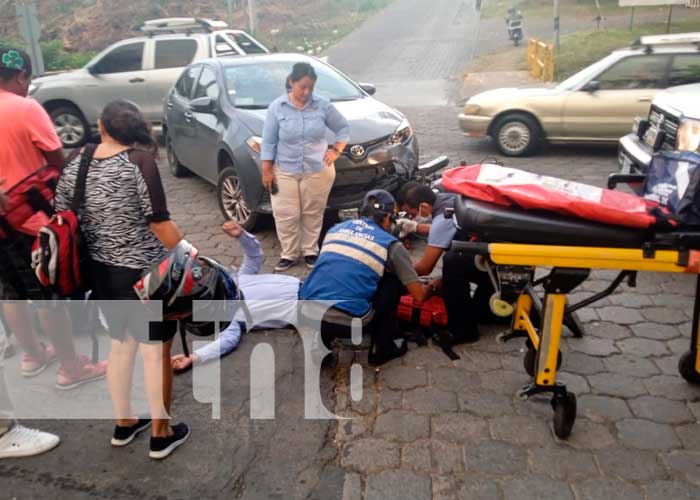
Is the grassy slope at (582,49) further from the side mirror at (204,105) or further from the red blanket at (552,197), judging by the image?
the red blanket at (552,197)

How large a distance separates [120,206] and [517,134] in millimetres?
7175

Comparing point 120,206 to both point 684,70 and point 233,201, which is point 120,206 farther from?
point 684,70

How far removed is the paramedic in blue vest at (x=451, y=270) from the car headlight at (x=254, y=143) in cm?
201

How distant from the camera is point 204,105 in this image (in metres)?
6.81

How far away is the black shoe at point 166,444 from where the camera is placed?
3.31 m

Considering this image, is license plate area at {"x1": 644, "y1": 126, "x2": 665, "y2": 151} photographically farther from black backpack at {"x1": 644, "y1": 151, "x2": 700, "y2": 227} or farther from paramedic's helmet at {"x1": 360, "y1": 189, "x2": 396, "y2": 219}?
paramedic's helmet at {"x1": 360, "y1": 189, "x2": 396, "y2": 219}

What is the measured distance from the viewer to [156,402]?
3.25m

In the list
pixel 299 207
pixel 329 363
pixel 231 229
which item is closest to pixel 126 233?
pixel 231 229

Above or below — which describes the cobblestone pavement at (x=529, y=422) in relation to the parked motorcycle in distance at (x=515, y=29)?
below

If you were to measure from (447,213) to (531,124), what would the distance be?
6.06 metres

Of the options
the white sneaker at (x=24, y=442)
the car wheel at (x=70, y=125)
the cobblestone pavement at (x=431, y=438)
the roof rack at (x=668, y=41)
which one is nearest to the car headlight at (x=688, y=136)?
the cobblestone pavement at (x=431, y=438)

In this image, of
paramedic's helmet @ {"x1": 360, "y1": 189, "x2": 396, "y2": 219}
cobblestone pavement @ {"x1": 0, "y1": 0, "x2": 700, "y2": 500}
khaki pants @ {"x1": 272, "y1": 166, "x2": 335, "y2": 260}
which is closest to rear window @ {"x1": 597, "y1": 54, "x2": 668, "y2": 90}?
khaki pants @ {"x1": 272, "y1": 166, "x2": 335, "y2": 260}

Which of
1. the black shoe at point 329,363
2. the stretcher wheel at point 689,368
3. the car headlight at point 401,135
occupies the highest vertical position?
the car headlight at point 401,135

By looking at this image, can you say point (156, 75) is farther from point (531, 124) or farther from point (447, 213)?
point (447, 213)
